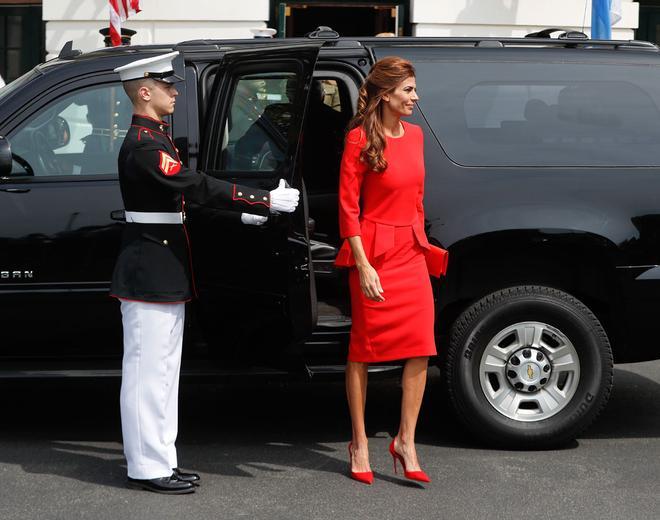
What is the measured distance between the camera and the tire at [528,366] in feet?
17.6

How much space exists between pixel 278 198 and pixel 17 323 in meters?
1.44

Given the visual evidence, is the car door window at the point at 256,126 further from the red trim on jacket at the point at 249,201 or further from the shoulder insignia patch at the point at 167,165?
the shoulder insignia patch at the point at 167,165

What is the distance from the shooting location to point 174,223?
478 cm

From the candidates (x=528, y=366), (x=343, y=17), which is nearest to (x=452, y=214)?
(x=528, y=366)

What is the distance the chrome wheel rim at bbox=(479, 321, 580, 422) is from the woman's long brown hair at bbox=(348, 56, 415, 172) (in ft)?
3.75

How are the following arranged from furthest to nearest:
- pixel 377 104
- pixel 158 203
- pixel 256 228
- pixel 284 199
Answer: pixel 256 228, pixel 377 104, pixel 158 203, pixel 284 199

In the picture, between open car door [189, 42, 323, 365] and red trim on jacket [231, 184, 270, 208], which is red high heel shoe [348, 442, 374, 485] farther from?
red trim on jacket [231, 184, 270, 208]

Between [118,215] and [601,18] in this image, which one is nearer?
[118,215]

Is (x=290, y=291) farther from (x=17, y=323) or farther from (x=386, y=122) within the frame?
(x=17, y=323)

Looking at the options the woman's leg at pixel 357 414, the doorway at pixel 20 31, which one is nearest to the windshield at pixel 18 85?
the woman's leg at pixel 357 414

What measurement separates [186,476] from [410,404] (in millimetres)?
978

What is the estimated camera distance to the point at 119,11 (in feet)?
40.8

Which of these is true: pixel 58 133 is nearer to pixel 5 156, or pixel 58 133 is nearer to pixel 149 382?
pixel 5 156

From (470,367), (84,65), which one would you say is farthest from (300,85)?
(470,367)
